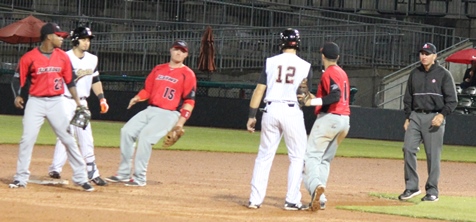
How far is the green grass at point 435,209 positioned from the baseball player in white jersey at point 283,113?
1.08 meters

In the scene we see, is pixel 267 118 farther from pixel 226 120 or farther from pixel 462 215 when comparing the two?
pixel 226 120

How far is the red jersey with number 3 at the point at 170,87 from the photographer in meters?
14.1

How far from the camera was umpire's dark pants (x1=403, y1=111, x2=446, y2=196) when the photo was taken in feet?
45.6

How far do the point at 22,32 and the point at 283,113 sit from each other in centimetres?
2043

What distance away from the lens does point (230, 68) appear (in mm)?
33781

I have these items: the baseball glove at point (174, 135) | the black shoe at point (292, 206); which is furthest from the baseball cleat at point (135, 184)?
the black shoe at point (292, 206)

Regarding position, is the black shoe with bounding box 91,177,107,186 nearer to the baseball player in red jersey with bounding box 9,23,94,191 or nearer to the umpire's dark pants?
the baseball player in red jersey with bounding box 9,23,94,191

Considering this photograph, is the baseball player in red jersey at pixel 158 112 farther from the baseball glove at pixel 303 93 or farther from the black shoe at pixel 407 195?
the black shoe at pixel 407 195

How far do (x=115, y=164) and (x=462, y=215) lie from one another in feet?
23.2

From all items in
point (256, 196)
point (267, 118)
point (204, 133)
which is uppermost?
point (267, 118)

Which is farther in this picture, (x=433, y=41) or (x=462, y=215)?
(x=433, y=41)

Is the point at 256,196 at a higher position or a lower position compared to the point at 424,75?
lower

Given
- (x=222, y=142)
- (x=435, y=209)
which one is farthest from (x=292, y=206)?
(x=222, y=142)

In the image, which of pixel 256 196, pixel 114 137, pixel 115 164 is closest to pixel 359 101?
pixel 114 137
